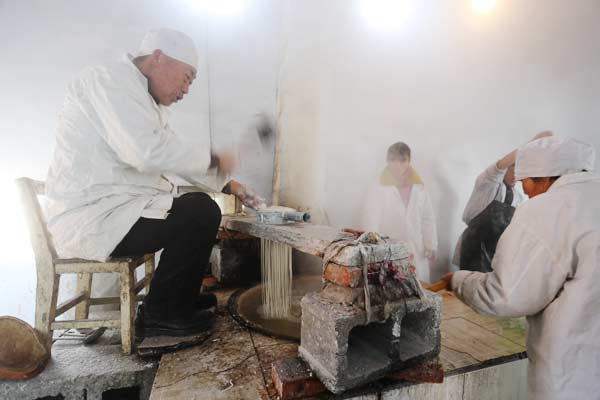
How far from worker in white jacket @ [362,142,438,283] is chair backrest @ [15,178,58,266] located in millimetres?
2717

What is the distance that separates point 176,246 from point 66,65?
2269 mm

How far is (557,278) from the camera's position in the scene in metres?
1.37

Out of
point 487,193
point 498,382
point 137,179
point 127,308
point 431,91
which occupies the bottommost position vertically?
point 498,382

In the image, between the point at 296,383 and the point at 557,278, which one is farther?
the point at 557,278

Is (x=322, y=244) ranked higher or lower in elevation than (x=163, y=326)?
higher

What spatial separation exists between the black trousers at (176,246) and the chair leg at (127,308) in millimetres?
103

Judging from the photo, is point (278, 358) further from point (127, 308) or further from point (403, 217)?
point (403, 217)

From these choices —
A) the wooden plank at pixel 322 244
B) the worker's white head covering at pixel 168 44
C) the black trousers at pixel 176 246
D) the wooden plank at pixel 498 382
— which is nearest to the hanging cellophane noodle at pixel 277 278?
the wooden plank at pixel 322 244

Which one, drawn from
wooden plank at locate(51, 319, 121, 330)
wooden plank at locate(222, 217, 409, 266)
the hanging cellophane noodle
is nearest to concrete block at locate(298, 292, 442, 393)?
wooden plank at locate(222, 217, 409, 266)

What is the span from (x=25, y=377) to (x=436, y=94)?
4.16m

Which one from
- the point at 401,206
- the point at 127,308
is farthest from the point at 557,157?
the point at 127,308

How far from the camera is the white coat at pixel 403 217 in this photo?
10.2ft

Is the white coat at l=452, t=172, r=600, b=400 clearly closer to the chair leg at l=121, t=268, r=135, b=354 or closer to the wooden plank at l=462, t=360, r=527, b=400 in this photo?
the wooden plank at l=462, t=360, r=527, b=400

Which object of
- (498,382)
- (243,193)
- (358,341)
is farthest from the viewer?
(243,193)
